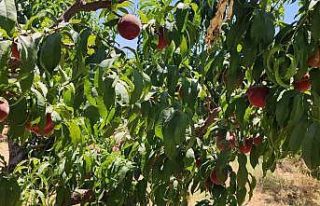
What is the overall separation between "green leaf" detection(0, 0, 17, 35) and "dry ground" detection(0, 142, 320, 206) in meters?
5.23

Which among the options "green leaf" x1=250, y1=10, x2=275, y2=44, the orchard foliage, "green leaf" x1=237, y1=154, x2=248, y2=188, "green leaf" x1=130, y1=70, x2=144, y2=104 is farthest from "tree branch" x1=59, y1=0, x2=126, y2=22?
"green leaf" x1=237, y1=154, x2=248, y2=188

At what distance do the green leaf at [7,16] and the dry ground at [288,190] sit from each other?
523cm

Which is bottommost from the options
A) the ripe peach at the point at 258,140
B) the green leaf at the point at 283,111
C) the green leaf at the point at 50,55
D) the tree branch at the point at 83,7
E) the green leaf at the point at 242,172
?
the green leaf at the point at 242,172

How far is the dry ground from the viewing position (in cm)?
638

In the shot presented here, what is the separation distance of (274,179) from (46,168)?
558 cm

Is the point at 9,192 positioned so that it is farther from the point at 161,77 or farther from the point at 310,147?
the point at 310,147

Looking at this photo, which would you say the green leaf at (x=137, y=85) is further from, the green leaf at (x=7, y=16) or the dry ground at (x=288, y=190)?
the dry ground at (x=288, y=190)

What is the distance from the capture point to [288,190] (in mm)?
6723

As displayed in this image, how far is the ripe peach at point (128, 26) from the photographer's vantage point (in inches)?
46.9

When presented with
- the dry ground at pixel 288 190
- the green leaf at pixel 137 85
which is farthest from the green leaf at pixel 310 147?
the dry ground at pixel 288 190

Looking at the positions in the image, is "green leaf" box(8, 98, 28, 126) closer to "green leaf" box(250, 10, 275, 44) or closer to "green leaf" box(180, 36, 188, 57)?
"green leaf" box(180, 36, 188, 57)

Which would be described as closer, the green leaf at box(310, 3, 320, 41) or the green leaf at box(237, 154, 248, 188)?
the green leaf at box(310, 3, 320, 41)

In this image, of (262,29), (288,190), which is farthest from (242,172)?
(288,190)

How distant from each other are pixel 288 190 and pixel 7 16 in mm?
6424
